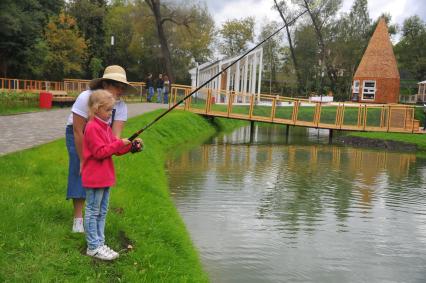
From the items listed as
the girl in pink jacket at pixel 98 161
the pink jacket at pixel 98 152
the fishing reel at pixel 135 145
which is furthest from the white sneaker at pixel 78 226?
the fishing reel at pixel 135 145

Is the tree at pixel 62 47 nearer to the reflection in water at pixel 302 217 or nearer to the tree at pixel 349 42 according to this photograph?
→ the reflection in water at pixel 302 217

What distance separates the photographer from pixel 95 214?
4.33 metres

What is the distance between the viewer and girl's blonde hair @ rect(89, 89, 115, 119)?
414 cm

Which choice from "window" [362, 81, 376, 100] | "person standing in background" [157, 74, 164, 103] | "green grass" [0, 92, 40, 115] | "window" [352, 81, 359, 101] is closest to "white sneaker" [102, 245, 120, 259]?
"green grass" [0, 92, 40, 115]

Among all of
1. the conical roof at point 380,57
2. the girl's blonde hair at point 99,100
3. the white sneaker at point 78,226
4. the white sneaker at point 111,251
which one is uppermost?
the conical roof at point 380,57

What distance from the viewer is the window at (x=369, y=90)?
4117 cm

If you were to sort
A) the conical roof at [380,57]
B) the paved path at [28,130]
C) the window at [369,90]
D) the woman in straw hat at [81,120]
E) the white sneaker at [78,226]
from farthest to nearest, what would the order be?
the window at [369,90], the conical roof at [380,57], the paved path at [28,130], the white sneaker at [78,226], the woman in straw hat at [81,120]

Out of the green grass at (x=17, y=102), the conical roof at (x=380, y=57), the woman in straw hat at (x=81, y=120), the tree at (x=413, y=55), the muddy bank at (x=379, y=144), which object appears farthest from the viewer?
the tree at (x=413, y=55)

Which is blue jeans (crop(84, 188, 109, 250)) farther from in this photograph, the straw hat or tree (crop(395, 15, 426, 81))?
tree (crop(395, 15, 426, 81))

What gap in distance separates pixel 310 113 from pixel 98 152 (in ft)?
65.4

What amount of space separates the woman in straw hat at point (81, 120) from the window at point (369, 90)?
39.0 meters

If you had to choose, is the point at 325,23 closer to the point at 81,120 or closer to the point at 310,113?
the point at 310,113

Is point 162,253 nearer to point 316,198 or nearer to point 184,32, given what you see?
point 316,198

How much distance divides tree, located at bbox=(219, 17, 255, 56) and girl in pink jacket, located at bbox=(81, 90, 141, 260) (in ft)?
185
